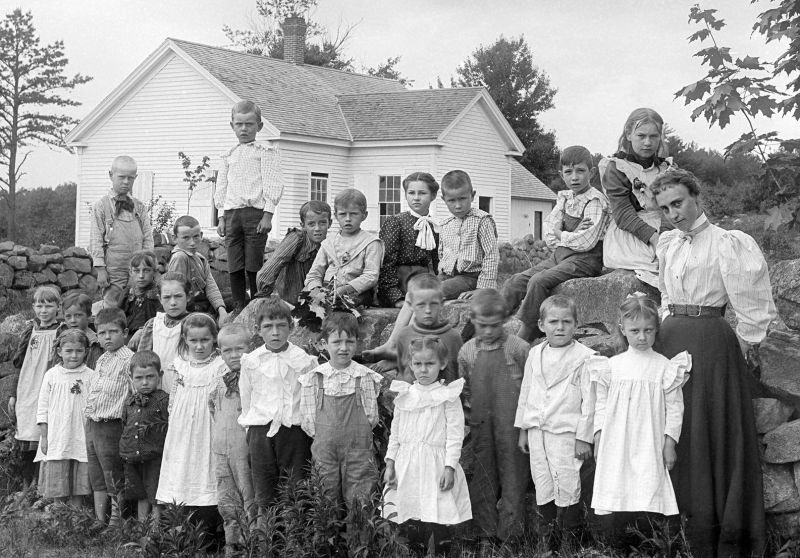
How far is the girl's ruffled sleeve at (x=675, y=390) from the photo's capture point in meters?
4.83

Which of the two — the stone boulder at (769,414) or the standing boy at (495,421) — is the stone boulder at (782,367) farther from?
the standing boy at (495,421)

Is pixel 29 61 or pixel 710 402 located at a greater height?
pixel 29 61

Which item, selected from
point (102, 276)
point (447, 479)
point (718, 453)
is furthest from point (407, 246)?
point (102, 276)

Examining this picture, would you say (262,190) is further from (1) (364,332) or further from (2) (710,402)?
(2) (710,402)

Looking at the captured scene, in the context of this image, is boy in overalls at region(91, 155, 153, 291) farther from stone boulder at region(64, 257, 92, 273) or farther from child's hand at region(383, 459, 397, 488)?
stone boulder at region(64, 257, 92, 273)

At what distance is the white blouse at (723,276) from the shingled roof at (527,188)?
2876 cm

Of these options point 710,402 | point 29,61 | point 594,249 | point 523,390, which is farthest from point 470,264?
point 29,61

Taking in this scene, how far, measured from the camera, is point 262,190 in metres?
8.07

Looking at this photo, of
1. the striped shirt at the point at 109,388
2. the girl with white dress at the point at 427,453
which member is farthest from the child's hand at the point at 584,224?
the striped shirt at the point at 109,388

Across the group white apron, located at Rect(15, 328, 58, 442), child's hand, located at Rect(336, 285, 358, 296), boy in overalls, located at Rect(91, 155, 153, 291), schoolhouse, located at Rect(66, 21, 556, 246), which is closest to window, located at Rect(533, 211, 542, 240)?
schoolhouse, located at Rect(66, 21, 556, 246)

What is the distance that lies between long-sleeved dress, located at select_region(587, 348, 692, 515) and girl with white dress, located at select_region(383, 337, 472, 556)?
715mm

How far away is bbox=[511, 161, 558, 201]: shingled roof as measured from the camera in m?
34.1

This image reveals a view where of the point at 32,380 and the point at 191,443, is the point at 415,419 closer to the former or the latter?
the point at 191,443

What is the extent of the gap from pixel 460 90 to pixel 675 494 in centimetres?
2324
